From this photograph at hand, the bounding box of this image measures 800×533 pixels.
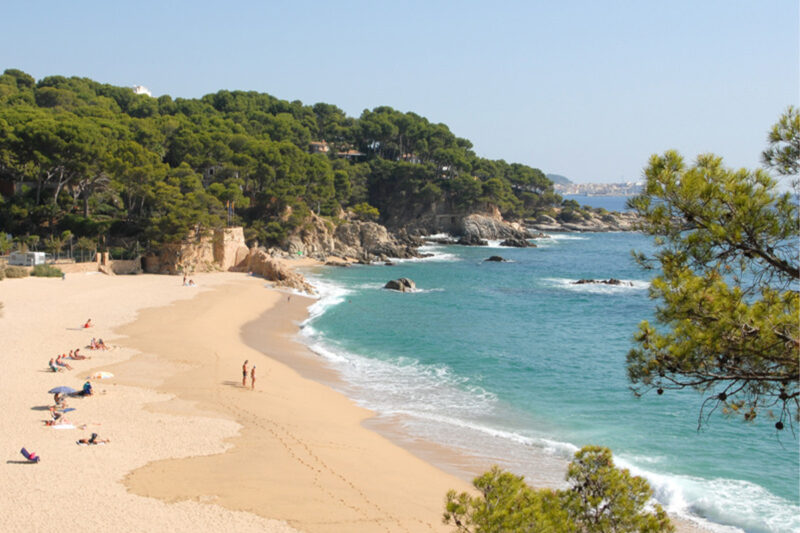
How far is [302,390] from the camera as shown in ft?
66.4

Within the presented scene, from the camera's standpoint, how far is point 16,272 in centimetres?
3459

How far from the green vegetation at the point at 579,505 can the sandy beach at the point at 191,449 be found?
5758 millimetres

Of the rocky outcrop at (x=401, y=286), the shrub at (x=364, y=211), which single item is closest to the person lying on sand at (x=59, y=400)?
the rocky outcrop at (x=401, y=286)

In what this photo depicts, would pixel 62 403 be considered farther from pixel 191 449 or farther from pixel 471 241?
pixel 471 241

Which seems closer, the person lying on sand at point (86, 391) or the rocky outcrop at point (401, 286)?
the person lying on sand at point (86, 391)

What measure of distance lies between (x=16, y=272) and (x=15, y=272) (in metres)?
0.05

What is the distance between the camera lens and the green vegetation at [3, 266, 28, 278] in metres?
34.4

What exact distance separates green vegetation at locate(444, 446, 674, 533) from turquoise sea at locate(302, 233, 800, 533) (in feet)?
7.75

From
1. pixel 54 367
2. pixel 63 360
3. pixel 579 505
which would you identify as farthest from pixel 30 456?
pixel 579 505

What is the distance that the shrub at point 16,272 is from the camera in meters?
34.5

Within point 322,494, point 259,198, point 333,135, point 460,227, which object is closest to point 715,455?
point 322,494

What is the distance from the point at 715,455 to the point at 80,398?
16576mm

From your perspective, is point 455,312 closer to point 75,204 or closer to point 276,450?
point 276,450

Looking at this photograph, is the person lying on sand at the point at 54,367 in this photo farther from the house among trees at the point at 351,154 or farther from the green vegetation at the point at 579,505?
the house among trees at the point at 351,154
